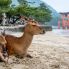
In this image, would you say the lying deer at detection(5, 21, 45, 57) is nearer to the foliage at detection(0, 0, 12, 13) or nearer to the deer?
the deer

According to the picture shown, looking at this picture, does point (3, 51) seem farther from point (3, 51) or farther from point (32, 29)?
point (32, 29)

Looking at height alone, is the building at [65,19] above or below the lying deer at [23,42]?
below

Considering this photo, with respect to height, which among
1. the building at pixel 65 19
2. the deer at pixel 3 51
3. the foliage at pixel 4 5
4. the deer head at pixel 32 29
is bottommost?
the building at pixel 65 19

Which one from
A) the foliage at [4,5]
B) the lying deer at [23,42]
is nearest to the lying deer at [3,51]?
the lying deer at [23,42]

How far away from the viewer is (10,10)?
35750 millimetres

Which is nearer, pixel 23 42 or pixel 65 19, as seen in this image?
pixel 23 42

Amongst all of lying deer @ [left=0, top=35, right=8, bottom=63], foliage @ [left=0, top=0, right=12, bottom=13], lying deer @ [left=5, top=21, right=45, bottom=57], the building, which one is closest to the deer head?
lying deer @ [left=5, top=21, right=45, bottom=57]

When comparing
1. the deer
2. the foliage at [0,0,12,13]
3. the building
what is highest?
the deer

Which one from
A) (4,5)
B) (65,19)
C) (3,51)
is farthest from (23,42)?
(65,19)

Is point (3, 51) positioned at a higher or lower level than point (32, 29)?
lower

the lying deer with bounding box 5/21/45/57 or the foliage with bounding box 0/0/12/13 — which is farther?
the foliage with bounding box 0/0/12/13

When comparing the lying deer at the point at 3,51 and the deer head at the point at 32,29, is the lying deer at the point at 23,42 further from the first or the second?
the lying deer at the point at 3,51

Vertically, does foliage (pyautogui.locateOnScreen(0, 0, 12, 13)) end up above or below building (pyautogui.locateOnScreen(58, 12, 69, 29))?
above

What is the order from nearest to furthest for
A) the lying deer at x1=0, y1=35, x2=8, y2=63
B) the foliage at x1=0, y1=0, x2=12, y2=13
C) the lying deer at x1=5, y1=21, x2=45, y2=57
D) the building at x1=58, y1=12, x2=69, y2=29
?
the lying deer at x1=0, y1=35, x2=8, y2=63, the lying deer at x1=5, y1=21, x2=45, y2=57, the foliage at x1=0, y1=0, x2=12, y2=13, the building at x1=58, y1=12, x2=69, y2=29
